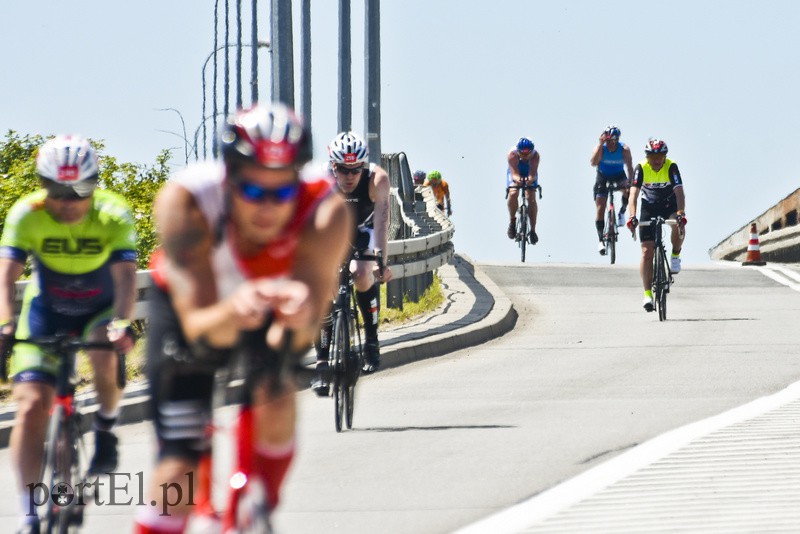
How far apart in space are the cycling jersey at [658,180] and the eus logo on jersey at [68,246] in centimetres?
1350

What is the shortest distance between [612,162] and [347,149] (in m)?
15.3

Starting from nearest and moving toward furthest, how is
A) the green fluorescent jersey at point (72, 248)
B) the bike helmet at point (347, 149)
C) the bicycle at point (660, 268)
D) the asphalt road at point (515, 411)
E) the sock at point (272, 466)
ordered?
the sock at point (272, 466)
the green fluorescent jersey at point (72, 248)
the asphalt road at point (515, 411)
the bike helmet at point (347, 149)
the bicycle at point (660, 268)

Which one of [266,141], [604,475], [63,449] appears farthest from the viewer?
[604,475]

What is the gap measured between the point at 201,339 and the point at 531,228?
2402 cm

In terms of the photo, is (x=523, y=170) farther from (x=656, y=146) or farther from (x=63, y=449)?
(x=63, y=449)

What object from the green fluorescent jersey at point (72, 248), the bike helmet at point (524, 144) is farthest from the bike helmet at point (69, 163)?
the bike helmet at point (524, 144)

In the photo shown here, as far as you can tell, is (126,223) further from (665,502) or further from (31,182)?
(31,182)

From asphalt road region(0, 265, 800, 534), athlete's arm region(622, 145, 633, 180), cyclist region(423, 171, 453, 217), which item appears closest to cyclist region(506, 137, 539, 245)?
athlete's arm region(622, 145, 633, 180)

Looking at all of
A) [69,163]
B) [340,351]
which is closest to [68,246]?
[69,163]

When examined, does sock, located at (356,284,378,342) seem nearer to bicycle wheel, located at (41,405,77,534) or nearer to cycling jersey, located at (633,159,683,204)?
bicycle wheel, located at (41,405,77,534)

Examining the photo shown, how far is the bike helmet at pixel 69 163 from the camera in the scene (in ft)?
23.1

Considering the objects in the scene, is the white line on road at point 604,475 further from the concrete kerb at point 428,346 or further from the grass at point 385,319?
the grass at point 385,319

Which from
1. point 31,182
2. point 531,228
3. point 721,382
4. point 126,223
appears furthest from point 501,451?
point 31,182

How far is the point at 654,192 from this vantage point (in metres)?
20.3
